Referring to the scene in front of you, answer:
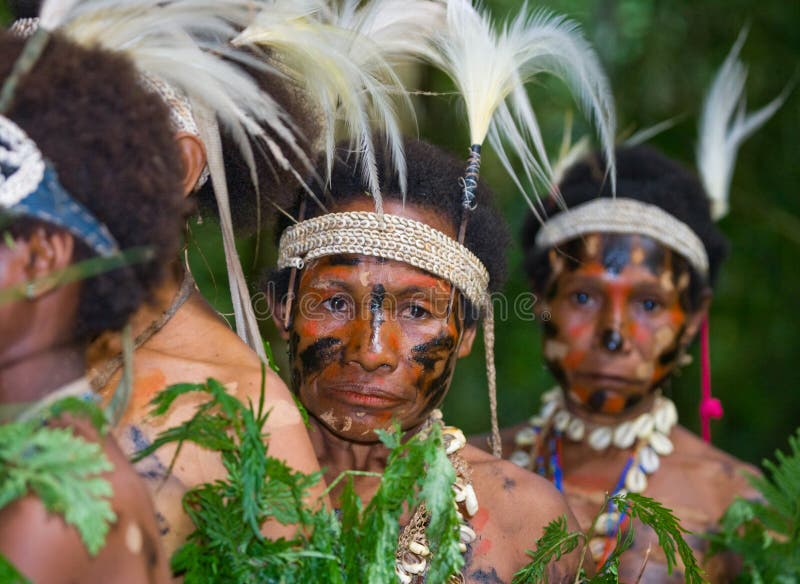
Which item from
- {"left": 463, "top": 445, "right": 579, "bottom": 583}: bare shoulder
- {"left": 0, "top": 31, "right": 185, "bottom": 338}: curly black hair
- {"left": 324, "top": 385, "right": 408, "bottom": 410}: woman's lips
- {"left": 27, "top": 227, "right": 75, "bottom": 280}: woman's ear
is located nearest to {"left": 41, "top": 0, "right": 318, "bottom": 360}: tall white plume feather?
{"left": 0, "top": 31, "right": 185, "bottom": 338}: curly black hair

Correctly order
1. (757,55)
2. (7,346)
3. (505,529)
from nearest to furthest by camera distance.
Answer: (7,346), (505,529), (757,55)

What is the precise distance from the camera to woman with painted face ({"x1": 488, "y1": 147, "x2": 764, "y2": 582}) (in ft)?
14.3

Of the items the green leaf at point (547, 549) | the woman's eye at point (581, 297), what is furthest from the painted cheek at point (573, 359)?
the green leaf at point (547, 549)

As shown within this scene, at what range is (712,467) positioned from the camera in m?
4.47

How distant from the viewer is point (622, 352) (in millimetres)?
4320

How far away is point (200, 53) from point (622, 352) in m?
2.37

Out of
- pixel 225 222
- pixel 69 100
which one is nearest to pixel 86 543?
pixel 69 100

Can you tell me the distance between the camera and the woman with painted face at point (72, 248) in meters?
1.78

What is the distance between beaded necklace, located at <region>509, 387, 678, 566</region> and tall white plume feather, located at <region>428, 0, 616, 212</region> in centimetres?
151

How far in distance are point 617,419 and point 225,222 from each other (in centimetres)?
231

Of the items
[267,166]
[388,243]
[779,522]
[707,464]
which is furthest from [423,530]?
[707,464]

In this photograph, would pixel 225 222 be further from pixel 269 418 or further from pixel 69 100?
pixel 69 100

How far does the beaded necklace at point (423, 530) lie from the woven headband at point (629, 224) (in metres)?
1.40

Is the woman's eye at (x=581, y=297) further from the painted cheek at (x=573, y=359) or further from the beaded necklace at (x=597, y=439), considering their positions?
the beaded necklace at (x=597, y=439)
